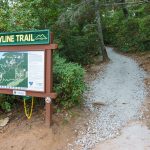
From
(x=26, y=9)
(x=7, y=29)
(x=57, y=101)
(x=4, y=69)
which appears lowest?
(x=57, y=101)

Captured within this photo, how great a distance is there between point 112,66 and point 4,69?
8.80 meters

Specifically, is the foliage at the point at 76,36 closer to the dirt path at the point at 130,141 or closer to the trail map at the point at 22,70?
the trail map at the point at 22,70

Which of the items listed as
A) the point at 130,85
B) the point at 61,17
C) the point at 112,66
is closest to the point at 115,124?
the point at 130,85

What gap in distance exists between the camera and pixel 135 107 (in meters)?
8.31

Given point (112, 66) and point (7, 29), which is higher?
point (7, 29)

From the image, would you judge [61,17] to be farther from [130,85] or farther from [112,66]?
[112,66]

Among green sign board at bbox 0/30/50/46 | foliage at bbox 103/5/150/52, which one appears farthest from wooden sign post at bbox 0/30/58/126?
foliage at bbox 103/5/150/52

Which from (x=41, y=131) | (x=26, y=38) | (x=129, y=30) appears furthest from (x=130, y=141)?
(x=129, y=30)

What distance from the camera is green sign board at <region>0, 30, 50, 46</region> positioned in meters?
6.67

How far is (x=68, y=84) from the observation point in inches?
286

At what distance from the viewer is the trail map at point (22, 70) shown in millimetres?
6828

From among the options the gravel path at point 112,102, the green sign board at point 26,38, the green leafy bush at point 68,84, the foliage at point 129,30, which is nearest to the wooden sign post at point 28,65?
the green sign board at point 26,38

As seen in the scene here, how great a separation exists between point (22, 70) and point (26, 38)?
0.75m

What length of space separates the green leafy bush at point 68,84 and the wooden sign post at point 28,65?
570mm
